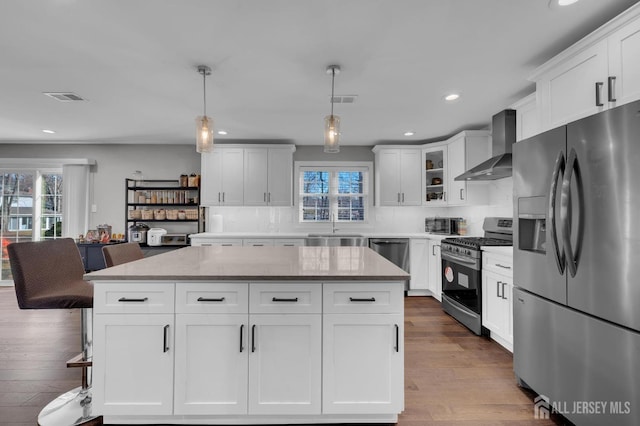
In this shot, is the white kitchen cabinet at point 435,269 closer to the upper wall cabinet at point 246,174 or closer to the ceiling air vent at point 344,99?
the upper wall cabinet at point 246,174

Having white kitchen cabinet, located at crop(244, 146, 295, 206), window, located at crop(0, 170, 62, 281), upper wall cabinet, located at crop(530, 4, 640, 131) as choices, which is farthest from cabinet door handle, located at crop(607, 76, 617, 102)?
window, located at crop(0, 170, 62, 281)

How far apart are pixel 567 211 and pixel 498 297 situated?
154 centimetres

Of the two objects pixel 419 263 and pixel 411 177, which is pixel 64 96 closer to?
pixel 411 177

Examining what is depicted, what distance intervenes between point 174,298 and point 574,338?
7.11ft

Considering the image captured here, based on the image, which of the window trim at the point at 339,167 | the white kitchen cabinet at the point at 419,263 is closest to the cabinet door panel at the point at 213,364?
the white kitchen cabinet at the point at 419,263

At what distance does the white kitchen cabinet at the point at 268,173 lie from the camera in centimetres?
514

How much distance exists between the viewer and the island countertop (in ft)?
5.60

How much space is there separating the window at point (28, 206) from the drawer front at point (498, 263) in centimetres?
648

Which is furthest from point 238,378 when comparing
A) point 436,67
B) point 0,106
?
point 0,106

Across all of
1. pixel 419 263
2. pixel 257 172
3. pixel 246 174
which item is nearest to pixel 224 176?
pixel 246 174

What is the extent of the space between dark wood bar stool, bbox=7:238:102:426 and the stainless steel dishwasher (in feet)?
12.1

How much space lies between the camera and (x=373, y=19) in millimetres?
2043

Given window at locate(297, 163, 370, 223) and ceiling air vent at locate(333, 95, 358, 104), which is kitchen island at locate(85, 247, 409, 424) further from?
window at locate(297, 163, 370, 223)

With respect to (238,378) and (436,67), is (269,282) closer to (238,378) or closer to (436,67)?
(238,378)
